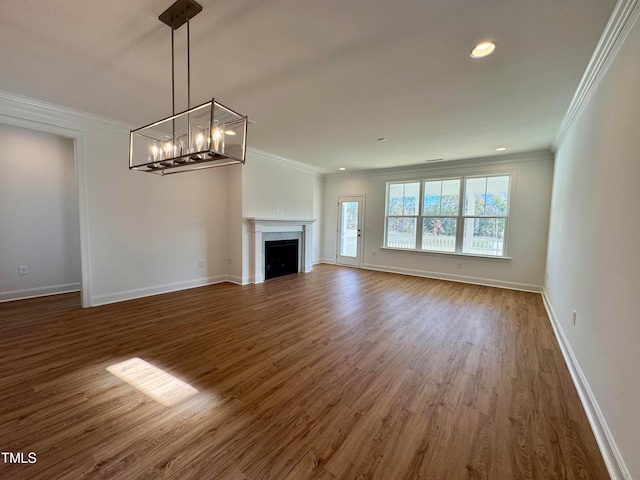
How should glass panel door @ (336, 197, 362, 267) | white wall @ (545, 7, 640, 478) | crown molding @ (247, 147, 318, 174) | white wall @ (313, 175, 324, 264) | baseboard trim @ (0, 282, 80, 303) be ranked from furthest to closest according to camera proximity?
white wall @ (313, 175, 324, 264)
glass panel door @ (336, 197, 362, 267)
crown molding @ (247, 147, 318, 174)
baseboard trim @ (0, 282, 80, 303)
white wall @ (545, 7, 640, 478)

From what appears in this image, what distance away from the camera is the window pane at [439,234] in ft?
19.4

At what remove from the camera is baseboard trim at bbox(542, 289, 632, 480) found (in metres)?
1.37

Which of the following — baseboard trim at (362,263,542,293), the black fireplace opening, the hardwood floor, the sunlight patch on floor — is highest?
the black fireplace opening

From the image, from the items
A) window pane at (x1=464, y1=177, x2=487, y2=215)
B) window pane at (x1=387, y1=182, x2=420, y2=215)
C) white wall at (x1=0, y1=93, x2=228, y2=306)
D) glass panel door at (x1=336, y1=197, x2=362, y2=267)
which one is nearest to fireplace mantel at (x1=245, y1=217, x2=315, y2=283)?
white wall at (x1=0, y1=93, x2=228, y2=306)

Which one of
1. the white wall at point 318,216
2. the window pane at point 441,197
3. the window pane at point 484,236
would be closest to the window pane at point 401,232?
the window pane at point 441,197

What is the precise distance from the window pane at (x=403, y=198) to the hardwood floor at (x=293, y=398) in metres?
3.35

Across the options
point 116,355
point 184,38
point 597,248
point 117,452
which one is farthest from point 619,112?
point 116,355

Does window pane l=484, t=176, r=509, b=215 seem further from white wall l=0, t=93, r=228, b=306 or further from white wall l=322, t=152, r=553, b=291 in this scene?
white wall l=0, t=93, r=228, b=306

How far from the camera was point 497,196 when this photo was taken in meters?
5.40

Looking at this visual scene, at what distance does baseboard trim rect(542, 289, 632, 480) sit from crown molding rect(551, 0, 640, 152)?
2.40 meters

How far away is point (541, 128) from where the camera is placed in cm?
370

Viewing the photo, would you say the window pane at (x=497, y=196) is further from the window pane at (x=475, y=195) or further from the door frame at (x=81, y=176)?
the door frame at (x=81, y=176)

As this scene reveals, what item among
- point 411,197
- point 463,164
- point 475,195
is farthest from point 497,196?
point 411,197

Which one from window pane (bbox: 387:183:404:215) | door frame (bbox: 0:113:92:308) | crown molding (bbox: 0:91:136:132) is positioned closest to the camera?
crown molding (bbox: 0:91:136:132)
